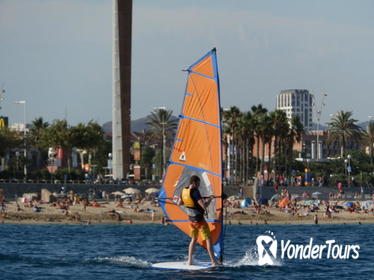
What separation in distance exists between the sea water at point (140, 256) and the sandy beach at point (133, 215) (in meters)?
7.16

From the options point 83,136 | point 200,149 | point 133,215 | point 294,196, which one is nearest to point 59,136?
point 83,136

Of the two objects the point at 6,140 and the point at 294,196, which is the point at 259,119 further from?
the point at 6,140

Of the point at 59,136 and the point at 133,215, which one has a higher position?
the point at 59,136

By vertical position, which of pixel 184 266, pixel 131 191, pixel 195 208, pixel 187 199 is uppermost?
pixel 187 199

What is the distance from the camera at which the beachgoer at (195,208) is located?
73.0 ft

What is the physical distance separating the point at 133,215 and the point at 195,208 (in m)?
39.2

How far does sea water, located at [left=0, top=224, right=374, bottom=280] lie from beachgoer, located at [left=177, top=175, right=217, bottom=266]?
38.6 inches

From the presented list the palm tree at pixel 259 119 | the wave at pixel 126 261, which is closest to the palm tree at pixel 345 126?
the palm tree at pixel 259 119

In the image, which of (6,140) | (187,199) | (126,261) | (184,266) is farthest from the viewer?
(6,140)

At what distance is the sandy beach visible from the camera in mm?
58844

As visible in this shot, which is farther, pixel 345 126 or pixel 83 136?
pixel 345 126

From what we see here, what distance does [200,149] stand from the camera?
77.5ft

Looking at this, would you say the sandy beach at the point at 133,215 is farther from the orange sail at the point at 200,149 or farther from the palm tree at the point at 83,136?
the orange sail at the point at 200,149

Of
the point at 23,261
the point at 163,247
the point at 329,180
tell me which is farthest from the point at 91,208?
the point at 329,180
